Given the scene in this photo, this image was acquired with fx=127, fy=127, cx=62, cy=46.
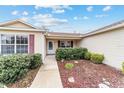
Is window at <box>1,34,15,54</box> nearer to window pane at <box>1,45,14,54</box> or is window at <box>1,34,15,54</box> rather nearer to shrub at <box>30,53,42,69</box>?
window pane at <box>1,45,14,54</box>

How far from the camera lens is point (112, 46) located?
32.4 feet

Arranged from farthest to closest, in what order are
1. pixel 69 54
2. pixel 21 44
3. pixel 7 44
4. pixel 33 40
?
pixel 69 54 → pixel 33 40 → pixel 21 44 → pixel 7 44

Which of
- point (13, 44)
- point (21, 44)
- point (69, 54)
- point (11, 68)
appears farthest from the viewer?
point (69, 54)

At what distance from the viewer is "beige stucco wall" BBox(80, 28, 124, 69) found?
8886 mm

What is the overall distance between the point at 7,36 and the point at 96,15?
17311 mm

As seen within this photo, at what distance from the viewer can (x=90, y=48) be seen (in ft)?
Result: 47.5

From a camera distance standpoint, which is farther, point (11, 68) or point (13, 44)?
point (13, 44)

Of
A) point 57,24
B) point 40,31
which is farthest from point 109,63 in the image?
point 57,24

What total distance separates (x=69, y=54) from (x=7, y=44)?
20.4 ft

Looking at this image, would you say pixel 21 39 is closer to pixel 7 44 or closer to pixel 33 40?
pixel 33 40

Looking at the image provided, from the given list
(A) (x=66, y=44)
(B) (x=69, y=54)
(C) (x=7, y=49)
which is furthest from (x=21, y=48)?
(A) (x=66, y=44)

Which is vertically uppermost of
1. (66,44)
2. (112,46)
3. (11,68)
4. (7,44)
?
(66,44)

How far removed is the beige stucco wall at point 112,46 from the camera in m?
8.89

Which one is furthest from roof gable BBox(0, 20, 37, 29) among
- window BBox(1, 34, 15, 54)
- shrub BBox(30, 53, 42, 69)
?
shrub BBox(30, 53, 42, 69)
